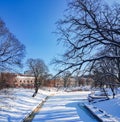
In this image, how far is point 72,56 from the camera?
13.4m

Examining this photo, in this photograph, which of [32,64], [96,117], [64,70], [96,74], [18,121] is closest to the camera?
[64,70]

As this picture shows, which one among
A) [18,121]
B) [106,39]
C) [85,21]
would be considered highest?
[85,21]

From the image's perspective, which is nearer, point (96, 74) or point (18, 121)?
point (96, 74)

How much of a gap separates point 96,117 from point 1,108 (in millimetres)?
9114

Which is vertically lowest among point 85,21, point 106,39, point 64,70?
point 64,70

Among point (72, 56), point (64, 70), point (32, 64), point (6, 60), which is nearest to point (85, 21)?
point (72, 56)

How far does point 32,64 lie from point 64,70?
5557 centimetres

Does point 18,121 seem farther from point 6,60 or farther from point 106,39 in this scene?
point 106,39

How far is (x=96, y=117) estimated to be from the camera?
84.5 feet

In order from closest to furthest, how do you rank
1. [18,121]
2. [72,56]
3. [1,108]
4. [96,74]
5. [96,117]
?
[72,56], [96,74], [18,121], [96,117], [1,108]

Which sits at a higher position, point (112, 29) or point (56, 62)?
point (112, 29)

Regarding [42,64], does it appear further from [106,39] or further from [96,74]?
[106,39]

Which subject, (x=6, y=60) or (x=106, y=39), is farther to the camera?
(x=6, y=60)

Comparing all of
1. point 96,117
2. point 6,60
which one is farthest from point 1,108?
point 96,117
